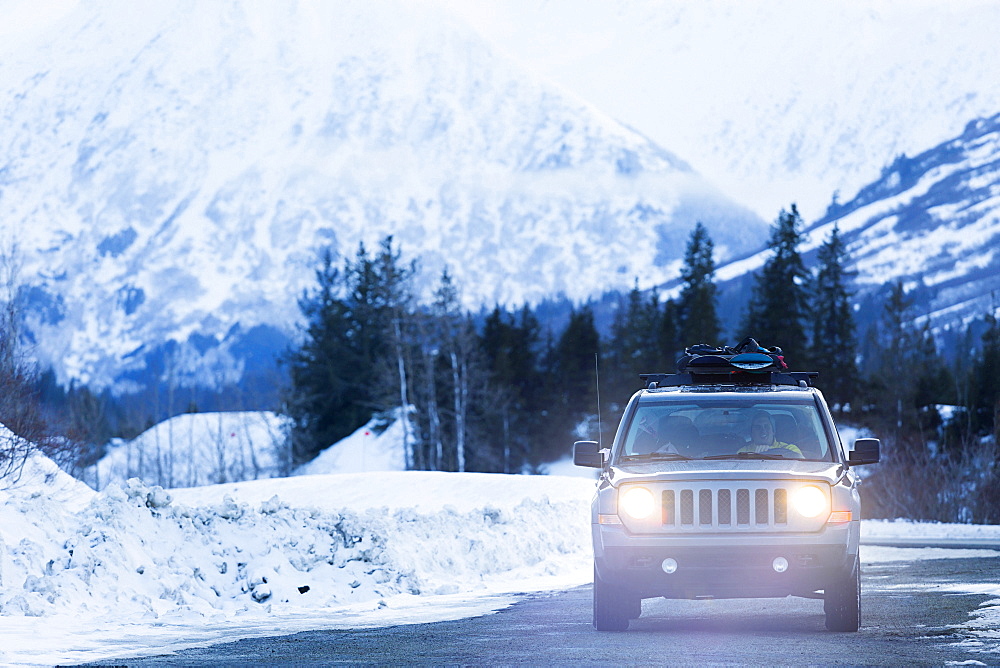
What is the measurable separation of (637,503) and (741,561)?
0.92 meters

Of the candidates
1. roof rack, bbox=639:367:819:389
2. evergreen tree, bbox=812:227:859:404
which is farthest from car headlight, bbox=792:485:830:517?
evergreen tree, bbox=812:227:859:404

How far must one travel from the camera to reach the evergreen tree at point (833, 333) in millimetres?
91562

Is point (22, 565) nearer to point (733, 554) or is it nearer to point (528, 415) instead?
point (733, 554)

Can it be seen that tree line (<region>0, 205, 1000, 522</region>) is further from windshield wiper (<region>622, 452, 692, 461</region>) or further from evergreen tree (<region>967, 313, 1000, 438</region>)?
windshield wiper (<region>622, 452, 692, 461</region>)

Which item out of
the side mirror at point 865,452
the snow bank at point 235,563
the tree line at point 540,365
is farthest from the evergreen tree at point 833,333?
the side mirror at point 865,452

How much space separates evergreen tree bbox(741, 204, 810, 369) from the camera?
89312mm

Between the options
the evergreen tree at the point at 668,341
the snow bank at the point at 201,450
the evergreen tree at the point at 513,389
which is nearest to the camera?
the evergreen tree at the point at 513,389

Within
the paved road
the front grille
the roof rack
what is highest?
the roof rack

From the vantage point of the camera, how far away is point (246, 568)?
58.9 feet

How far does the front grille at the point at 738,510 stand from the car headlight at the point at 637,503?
0.83 ft

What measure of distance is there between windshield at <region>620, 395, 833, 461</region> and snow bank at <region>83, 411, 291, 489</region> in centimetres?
7908

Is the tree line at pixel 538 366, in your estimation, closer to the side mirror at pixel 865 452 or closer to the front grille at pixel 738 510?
the side mirror at pixel 865 452

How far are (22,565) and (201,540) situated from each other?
2.39 metres

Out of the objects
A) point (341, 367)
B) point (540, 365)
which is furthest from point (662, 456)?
point (540, 365)
